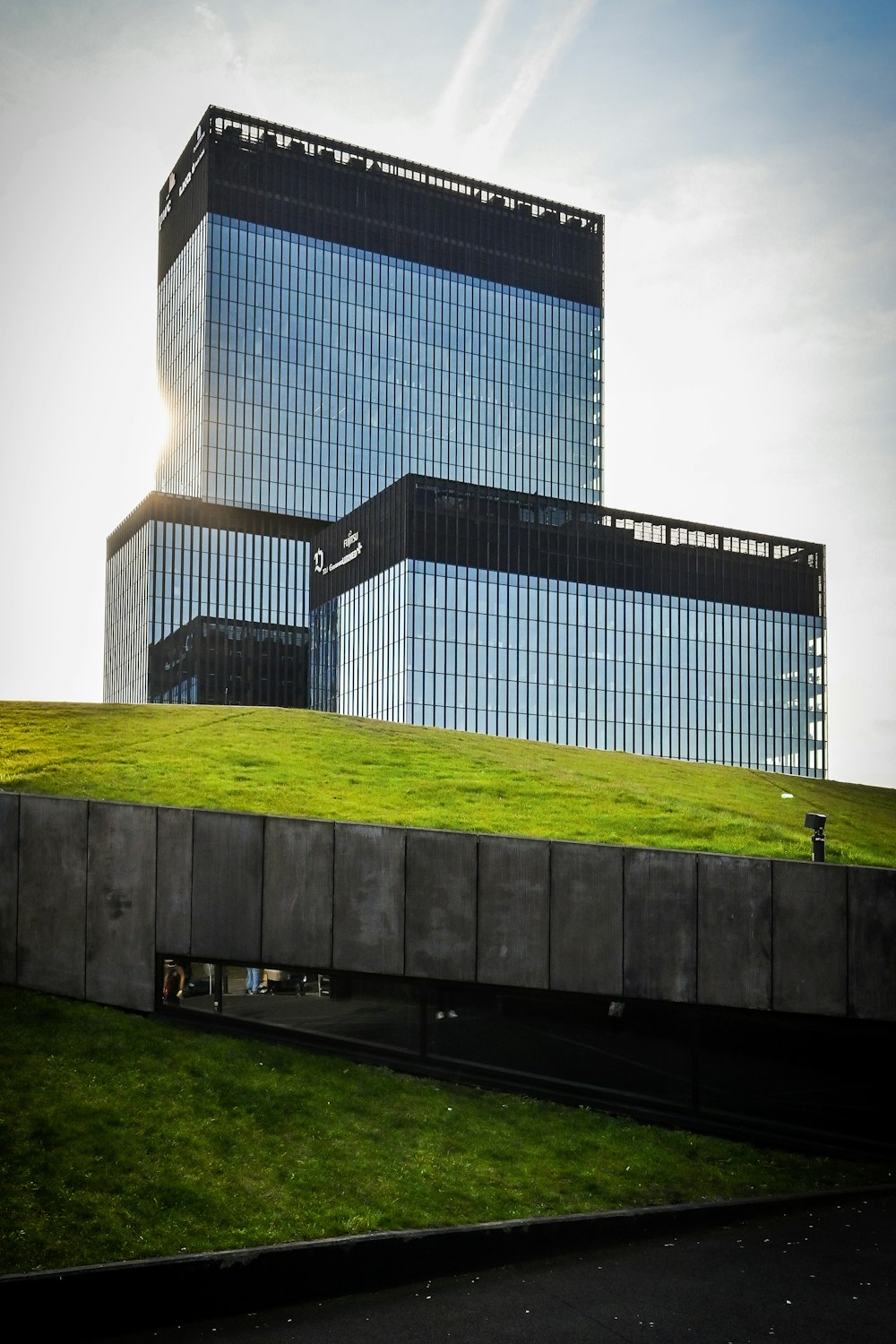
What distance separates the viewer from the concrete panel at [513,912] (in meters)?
17.4

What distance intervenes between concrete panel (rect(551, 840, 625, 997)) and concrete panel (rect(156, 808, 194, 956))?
5148 millimetres

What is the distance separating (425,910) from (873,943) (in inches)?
259

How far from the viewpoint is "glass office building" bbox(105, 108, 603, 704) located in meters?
137

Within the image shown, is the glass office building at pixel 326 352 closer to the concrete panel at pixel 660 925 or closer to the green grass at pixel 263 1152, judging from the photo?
the concrete panel at pixel 660 925

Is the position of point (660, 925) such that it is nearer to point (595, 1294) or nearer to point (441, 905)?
point (441, 905)

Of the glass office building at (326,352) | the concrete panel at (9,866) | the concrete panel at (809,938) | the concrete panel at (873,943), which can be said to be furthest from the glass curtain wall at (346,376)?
the concrete panel at (873,943)

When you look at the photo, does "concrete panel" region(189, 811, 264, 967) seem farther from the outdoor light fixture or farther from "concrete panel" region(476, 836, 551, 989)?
the outdoor light fixture

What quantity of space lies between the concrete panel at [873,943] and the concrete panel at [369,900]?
260 inches

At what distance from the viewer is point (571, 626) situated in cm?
11206

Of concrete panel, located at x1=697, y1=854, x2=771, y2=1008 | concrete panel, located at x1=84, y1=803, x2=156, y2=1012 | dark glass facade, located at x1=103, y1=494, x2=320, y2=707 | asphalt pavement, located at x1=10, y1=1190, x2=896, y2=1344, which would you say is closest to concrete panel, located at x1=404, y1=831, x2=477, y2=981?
concrete panel, located at x1=697, y1=854, x2=771, y2=1008

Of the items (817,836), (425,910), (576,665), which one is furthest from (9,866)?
(576,665)

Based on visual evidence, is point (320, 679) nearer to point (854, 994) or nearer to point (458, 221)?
point (458, 221)

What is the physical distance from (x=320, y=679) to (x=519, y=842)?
107326mm

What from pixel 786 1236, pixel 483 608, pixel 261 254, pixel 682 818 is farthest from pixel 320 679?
pixel 786 1236
